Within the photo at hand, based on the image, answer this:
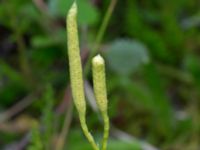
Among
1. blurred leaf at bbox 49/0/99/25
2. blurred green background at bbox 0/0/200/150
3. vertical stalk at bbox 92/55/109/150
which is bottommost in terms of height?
blurred green background at bbox 0/0/200/150

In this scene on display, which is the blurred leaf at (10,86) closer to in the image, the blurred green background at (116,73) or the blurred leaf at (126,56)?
the blurred green background at (116,73)

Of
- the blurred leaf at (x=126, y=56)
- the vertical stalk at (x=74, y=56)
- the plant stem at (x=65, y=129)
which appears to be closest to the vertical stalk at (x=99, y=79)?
the vertical stalk at (x=74, y=56)

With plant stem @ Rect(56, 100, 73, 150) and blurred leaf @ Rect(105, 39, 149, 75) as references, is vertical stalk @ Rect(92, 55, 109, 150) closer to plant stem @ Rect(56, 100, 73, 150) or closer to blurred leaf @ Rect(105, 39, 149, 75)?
plant stem @ Rect(56, 100, 73, 150)

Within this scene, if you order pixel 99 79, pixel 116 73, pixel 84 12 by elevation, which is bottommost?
pixel 116 73

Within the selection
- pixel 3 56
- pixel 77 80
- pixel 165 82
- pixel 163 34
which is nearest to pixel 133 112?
pixel 165 82

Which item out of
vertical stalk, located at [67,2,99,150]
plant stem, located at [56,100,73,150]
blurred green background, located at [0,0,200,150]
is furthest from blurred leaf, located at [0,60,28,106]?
vertical stalk, located at [67,2,99,150]

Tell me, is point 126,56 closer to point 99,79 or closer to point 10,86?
point 10,86

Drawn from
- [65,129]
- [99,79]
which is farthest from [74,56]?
[65,129]
